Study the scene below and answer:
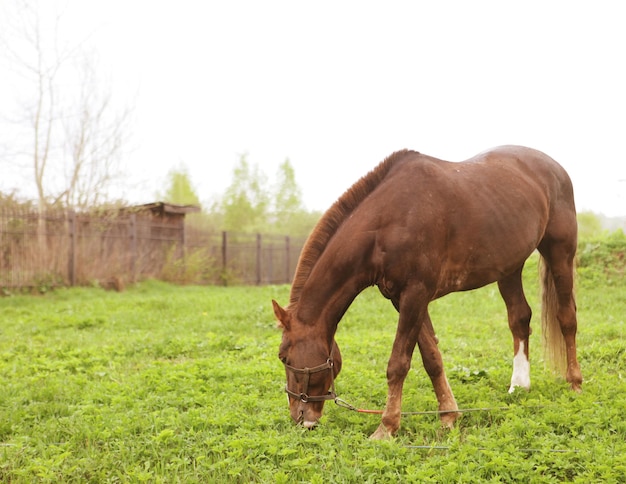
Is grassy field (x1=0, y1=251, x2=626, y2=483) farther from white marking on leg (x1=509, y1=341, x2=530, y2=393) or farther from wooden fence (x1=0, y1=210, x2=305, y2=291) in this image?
wooden fence (x1=0, y1=210, x2=305, y2=291)

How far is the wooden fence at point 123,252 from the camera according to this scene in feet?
43.0

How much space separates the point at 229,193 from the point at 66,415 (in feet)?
104

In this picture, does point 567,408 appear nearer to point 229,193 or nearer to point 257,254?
point 257,254

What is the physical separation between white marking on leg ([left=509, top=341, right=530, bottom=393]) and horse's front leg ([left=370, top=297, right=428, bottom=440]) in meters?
1.42

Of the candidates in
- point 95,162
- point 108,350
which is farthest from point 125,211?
point 108,350

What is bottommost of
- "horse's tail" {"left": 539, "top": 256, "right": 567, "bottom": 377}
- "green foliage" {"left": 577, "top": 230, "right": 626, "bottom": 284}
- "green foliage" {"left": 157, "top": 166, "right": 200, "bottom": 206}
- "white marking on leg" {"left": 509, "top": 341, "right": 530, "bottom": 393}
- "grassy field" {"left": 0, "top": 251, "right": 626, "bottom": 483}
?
"grassy field" {"left": 0, "top": 251, "right": 626, "bottom": 483}

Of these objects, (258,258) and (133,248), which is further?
(258,258)

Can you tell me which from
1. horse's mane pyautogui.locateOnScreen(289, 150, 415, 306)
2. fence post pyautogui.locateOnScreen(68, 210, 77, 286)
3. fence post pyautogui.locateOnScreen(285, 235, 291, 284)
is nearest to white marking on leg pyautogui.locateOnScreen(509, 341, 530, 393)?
horse's mane pyautogui.locateOnScreen(289, 150, 415, 306)

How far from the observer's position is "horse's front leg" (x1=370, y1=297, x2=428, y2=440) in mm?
3676

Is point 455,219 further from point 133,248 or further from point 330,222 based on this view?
point 133,248

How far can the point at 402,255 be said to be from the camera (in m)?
3.66

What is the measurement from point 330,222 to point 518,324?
7.09 feet

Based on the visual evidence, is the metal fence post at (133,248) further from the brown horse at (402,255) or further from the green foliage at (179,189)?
the green foliage at (179,189)

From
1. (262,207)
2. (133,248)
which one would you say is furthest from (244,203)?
(133,248)
